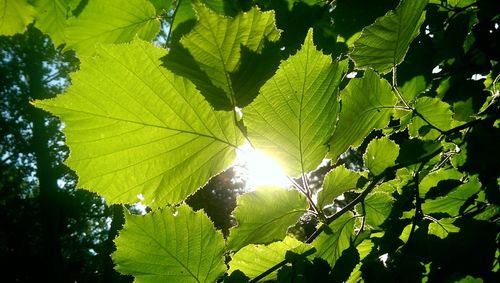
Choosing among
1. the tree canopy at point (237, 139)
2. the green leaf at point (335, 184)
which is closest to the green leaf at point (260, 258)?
the tree canopy at point (237, 139)

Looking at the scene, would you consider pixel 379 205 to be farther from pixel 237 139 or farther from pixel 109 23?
pixel 109 23

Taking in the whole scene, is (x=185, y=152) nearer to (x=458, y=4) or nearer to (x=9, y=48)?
(x=458, y=4)

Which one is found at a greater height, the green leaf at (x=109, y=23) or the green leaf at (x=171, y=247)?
the green leaf at (x=109, y=23)

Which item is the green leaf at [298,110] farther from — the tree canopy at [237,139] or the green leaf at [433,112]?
the green leaf at [433,112]

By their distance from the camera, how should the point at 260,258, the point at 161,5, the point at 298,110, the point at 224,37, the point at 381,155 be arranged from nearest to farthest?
the point at 224,37
the point at 298,110
the point at 260,258
the point at 381,155
the point at 161,5

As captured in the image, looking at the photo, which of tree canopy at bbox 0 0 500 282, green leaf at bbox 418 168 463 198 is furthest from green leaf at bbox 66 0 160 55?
green leaf at bbox 418 168 463 198

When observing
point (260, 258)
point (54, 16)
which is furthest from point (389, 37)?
point (54, 16)
